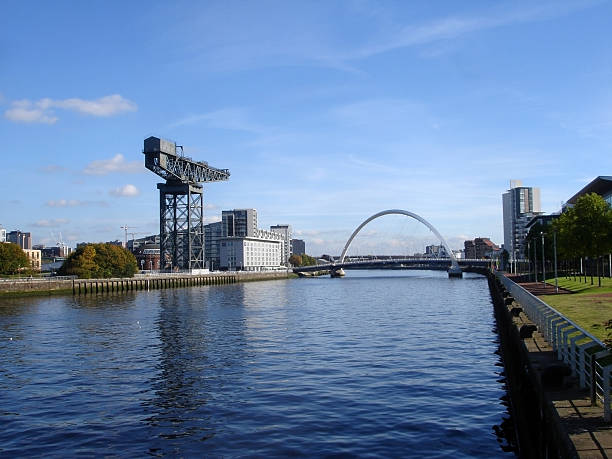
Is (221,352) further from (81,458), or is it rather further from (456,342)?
(81,458)

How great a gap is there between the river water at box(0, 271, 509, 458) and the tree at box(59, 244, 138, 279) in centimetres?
7294

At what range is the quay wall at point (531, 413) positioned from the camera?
11.9 metres

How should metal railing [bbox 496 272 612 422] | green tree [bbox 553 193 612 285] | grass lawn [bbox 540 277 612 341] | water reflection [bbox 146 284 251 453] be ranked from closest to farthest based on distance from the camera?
metal railing [bbox 496 272 612 422] < water reflection [bbox 146 284 251 453] < grass lawn [bbox 540 277 612 341] < green tree [bbox 553 193 612 285]

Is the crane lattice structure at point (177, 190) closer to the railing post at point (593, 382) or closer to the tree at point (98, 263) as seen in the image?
the tree at point (98, 263)

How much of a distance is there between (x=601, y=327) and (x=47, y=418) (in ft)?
72.6

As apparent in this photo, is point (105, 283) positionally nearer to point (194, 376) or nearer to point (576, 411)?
point (194, 376)

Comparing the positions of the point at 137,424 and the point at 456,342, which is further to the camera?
the point at 456,342

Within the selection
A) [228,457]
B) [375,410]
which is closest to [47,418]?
[228,457]

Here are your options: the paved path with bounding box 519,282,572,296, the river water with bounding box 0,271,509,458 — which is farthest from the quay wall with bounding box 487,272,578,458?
the paved path with bounding box 519,282,572,296

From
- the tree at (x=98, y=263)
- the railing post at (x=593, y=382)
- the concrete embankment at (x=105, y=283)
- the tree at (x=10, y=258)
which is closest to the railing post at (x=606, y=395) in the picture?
the railing post at (x=593, y=382)

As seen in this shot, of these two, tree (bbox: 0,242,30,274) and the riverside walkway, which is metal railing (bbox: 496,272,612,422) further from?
tree (bbox: 0,242,30,274)

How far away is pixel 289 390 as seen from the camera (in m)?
23.8

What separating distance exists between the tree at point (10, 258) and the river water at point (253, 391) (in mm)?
70550

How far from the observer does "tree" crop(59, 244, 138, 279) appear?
115m
